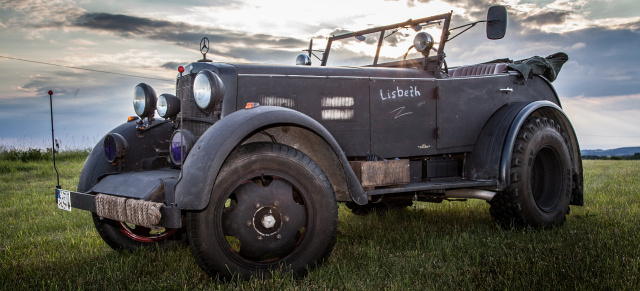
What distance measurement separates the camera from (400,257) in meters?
3.82

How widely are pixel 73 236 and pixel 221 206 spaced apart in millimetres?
2535

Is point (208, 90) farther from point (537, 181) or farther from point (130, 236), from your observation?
point (537, 181)

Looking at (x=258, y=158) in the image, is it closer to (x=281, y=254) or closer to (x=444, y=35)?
(x=281, y=254)

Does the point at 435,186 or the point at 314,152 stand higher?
the point at 314,152

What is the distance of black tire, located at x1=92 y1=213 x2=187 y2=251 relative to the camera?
163 inches

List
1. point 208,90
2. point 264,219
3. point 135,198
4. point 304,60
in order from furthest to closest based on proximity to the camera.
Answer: point 304,60, point 208,90, point 135,198, point 264,219

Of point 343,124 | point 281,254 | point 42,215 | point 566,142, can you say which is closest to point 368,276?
point 281,254

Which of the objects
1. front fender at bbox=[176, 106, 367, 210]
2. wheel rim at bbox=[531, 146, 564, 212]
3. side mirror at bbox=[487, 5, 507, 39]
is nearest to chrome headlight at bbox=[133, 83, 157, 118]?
front fender at bbox=[176, 106, 367, 210]

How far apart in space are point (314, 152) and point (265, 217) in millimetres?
699

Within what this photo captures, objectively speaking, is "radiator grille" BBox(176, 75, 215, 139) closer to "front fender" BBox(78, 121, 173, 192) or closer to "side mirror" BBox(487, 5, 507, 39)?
"front fender" BBox(78, 121, 173, 192)

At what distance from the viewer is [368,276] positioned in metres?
3.30

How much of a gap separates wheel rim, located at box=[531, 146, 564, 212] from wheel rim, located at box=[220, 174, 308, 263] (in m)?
3.15

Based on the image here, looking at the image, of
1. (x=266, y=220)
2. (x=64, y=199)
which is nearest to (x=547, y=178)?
(x=266, y=220)

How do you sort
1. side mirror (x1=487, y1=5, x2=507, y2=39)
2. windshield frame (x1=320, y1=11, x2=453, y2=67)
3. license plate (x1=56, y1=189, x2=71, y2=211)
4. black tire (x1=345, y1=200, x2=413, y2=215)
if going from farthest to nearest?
black tire (x1=345, y1=200, x2=413, y2=215) < windshield frame (x1=320, y1=11, x2=453, y2=67) < side mirror (x1=487, y1=5, x2=507, y2=39) < license plate (x1=56, y1=189, x2=71, y2=211)
